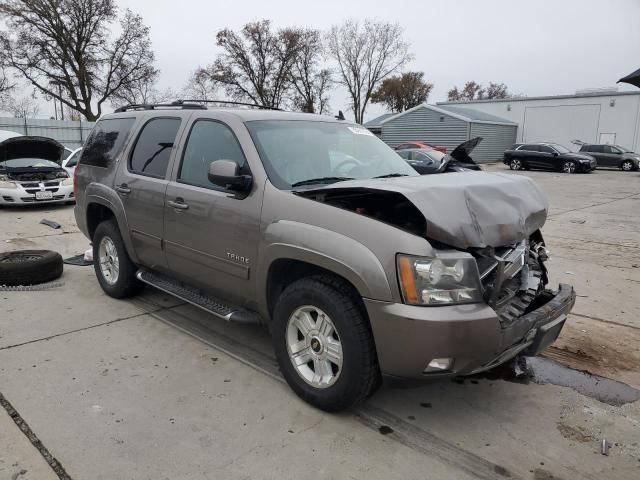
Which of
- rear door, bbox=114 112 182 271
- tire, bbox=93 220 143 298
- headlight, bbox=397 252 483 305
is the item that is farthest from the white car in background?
headlight, bbox=397 252 483 305

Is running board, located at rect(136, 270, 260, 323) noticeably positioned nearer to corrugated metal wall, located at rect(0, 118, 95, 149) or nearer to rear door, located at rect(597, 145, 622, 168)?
corrugated metal wall, located at rect(0, 118, 95, 149)

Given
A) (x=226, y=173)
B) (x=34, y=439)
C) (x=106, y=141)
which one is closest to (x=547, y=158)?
(x=106, y=141)

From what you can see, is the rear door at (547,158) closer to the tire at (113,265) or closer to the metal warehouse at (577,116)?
the metal warehouse at (577,116)

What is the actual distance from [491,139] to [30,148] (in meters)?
31.2

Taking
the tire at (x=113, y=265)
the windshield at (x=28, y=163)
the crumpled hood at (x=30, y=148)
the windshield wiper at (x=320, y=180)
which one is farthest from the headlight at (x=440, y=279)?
the windshield at (x=28, y=163)

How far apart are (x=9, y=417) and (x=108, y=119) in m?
3.35

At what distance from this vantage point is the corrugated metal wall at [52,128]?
2430cm

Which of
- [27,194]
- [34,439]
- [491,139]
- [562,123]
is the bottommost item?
[34,439]

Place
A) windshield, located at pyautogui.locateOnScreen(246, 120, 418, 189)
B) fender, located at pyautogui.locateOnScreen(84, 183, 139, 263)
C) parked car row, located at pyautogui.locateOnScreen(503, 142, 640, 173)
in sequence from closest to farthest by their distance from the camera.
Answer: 1. windshield, located at pyautogui.locateOnScreen(246, 120, 418, 189)
2. fender, located at pyautogui.locateOnScreen(84, 183, 139, 263)
3. parked car row, located at pyautogui.locateOnScreen(503, 142, 640, 173)

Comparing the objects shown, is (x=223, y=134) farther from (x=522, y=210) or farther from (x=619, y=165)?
(x=619, y=165)

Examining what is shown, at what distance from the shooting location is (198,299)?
4.05 meters

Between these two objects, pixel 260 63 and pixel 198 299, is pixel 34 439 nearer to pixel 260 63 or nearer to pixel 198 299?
pixel 198 299

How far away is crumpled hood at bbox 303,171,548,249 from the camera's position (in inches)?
106

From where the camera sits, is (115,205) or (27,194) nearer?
(115,205)
